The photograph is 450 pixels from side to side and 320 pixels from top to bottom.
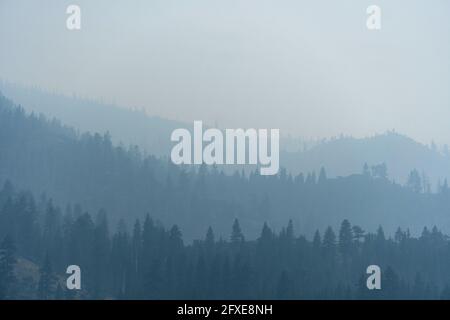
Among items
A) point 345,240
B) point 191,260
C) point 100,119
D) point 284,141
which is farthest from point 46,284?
point 345,240

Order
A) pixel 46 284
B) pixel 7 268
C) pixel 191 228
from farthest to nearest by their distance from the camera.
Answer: pixel 191 228, pixel 7 268, pixel 46 284

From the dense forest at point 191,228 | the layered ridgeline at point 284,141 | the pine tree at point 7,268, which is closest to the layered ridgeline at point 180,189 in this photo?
the dense forest at point 191,228

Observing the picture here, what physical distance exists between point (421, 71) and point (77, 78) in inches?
168

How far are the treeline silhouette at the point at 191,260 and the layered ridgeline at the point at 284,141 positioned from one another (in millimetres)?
781

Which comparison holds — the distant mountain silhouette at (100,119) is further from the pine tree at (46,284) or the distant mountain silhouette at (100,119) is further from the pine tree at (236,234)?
the pine tree at (46,284)

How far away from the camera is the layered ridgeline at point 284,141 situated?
7.64 meters

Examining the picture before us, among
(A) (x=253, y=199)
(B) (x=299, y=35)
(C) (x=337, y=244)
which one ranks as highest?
(B) (x=299, y=35)

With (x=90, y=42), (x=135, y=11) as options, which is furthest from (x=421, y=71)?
(x=90, y=42)

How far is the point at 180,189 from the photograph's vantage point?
25.4 ft

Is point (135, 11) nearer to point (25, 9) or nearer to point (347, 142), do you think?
point (25, 9)

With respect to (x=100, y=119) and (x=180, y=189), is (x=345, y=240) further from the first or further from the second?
(x=100, y=119)

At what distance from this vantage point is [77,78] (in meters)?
7.68

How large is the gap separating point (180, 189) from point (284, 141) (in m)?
1.40

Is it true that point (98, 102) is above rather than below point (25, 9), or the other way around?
below
